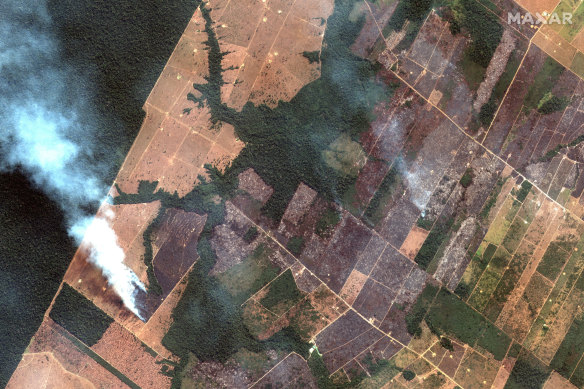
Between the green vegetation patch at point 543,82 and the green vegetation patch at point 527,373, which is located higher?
the green vegetation patch at point 543,82

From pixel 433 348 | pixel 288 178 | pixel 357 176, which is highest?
pixel 357 176

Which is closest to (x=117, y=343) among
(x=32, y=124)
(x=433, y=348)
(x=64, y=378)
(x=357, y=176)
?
(x=64, y=378)

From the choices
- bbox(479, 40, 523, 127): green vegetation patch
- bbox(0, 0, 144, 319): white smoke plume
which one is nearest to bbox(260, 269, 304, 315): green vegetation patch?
bbox(0, 0, 144, 319): white smoke plume

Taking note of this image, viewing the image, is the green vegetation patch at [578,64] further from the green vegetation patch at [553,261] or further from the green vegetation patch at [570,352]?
the green vegetation patch at [570,352]

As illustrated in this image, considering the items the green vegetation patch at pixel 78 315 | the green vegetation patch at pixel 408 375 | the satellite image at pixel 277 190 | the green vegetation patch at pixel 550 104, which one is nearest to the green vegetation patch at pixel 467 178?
the satellite image at pixel 277 190

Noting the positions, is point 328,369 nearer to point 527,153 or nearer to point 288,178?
point 288,178

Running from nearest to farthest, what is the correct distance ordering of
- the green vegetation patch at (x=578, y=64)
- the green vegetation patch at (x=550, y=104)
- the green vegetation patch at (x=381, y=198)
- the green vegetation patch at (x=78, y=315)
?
the green vegetation patch at (x=78, y=315)
the green vegetation patch at (x=381, y=198)
the green vegetation patch at (x=550, y=104)
the green vegetation patch at (x=578, y=64)
